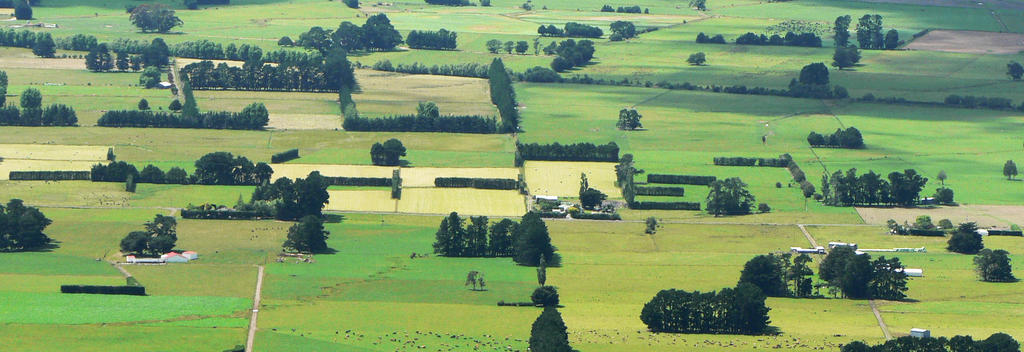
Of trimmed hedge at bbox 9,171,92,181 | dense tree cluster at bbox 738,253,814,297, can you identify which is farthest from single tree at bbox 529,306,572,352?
trimmed hedge at bbox 9,171,92,181

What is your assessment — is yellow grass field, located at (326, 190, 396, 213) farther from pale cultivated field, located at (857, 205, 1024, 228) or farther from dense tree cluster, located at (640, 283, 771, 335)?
dense tree cluster, located at (640, 283, 771, 335)

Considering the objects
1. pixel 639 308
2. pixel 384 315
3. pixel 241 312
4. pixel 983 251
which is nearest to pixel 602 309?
pixel 639 308

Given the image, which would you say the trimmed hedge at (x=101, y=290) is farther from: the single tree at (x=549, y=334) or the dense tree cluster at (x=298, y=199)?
the dense tree cluster at (x=298, y=199)

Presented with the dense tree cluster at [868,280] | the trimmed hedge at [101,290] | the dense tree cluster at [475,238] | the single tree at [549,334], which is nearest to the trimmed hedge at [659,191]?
the dense tree cluster at [475,238]

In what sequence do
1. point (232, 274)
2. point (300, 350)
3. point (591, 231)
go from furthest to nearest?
point (591, 231), point (232, 274), point (300, 350)

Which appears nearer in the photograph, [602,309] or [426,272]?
[602,309]

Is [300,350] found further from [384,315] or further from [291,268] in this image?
[291,268]
